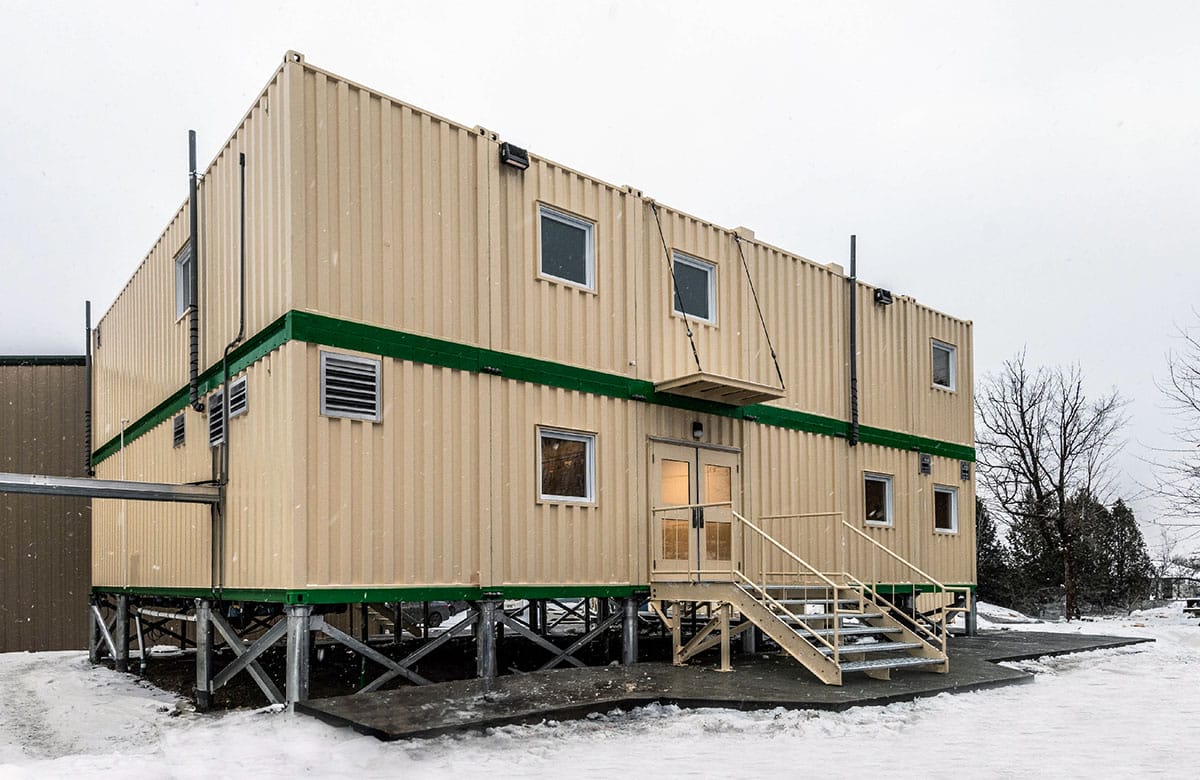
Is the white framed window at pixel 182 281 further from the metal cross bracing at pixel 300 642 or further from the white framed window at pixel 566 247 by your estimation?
the white framed window at pixel 566 247

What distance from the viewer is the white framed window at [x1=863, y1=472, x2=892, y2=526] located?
54.1 ft

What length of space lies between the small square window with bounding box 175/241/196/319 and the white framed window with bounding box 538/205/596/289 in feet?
15.3

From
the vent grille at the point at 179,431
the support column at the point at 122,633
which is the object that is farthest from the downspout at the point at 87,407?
Result: the vent grille at the point at 179,431

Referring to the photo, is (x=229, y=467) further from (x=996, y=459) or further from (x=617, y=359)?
(x=996, y=459)

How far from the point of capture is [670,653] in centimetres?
1434

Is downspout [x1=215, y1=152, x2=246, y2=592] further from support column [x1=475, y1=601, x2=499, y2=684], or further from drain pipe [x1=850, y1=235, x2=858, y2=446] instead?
drain pipe [x1=850, y1=235, x2=858, y2=446]

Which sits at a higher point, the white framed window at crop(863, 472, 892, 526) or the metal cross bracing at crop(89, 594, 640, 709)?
the white framed window at crop(863, 472, 892, 526)

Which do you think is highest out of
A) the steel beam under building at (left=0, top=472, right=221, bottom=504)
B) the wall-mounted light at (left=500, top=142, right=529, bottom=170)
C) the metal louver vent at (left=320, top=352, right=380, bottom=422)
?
the wall-mounted light at (left=500, top=142, right=529, bottom=170)

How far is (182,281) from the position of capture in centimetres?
1380

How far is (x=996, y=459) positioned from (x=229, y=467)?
27.1 meters

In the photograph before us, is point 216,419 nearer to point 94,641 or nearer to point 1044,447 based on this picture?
point 94,641

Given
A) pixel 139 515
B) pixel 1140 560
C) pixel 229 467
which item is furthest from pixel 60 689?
pixel 1140 560

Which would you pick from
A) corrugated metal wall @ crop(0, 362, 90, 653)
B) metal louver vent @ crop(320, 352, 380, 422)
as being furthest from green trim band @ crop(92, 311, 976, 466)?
corrugated metal wall @ crop(0, 362, 90, 653)

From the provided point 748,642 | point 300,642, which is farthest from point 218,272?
point 748,642
